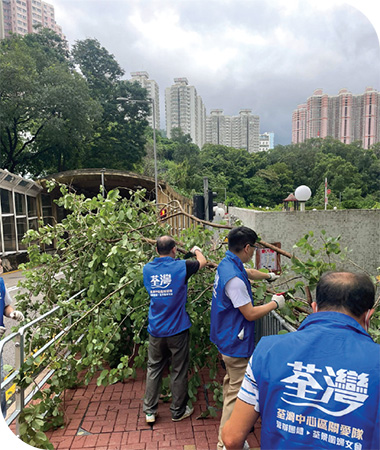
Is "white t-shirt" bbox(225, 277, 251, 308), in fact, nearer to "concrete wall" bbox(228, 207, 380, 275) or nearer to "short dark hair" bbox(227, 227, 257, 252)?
"short dark hair" bbox(227, 227, 257, 252)

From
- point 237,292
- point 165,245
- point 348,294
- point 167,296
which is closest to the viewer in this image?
point 348,294

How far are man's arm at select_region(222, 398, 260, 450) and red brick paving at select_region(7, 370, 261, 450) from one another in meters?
1.56

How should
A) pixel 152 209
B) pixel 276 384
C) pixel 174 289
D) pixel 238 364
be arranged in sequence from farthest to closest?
1. pixel 152 209
2. pixel 174 289
3. pixel 238 364
4. pixel 276 384

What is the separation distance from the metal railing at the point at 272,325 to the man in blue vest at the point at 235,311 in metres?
0.70

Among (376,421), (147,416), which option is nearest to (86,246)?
(147,416)

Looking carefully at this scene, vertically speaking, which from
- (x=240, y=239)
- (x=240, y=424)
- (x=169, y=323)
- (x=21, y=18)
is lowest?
(x=169, y=323)

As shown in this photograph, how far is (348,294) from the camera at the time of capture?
1433 millimetres

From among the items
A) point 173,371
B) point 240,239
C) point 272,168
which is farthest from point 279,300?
point 272,168

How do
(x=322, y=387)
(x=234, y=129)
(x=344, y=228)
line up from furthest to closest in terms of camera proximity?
(x=234, y=129) → (x=344, y=228) → (x=322, y=387)

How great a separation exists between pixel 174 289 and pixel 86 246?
5.96 feet

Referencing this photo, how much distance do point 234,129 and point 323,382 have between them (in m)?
106

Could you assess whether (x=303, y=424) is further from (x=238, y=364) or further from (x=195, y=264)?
(x=195, y=264)

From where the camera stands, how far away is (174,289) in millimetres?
3053

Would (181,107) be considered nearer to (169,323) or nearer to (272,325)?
(272,325)
